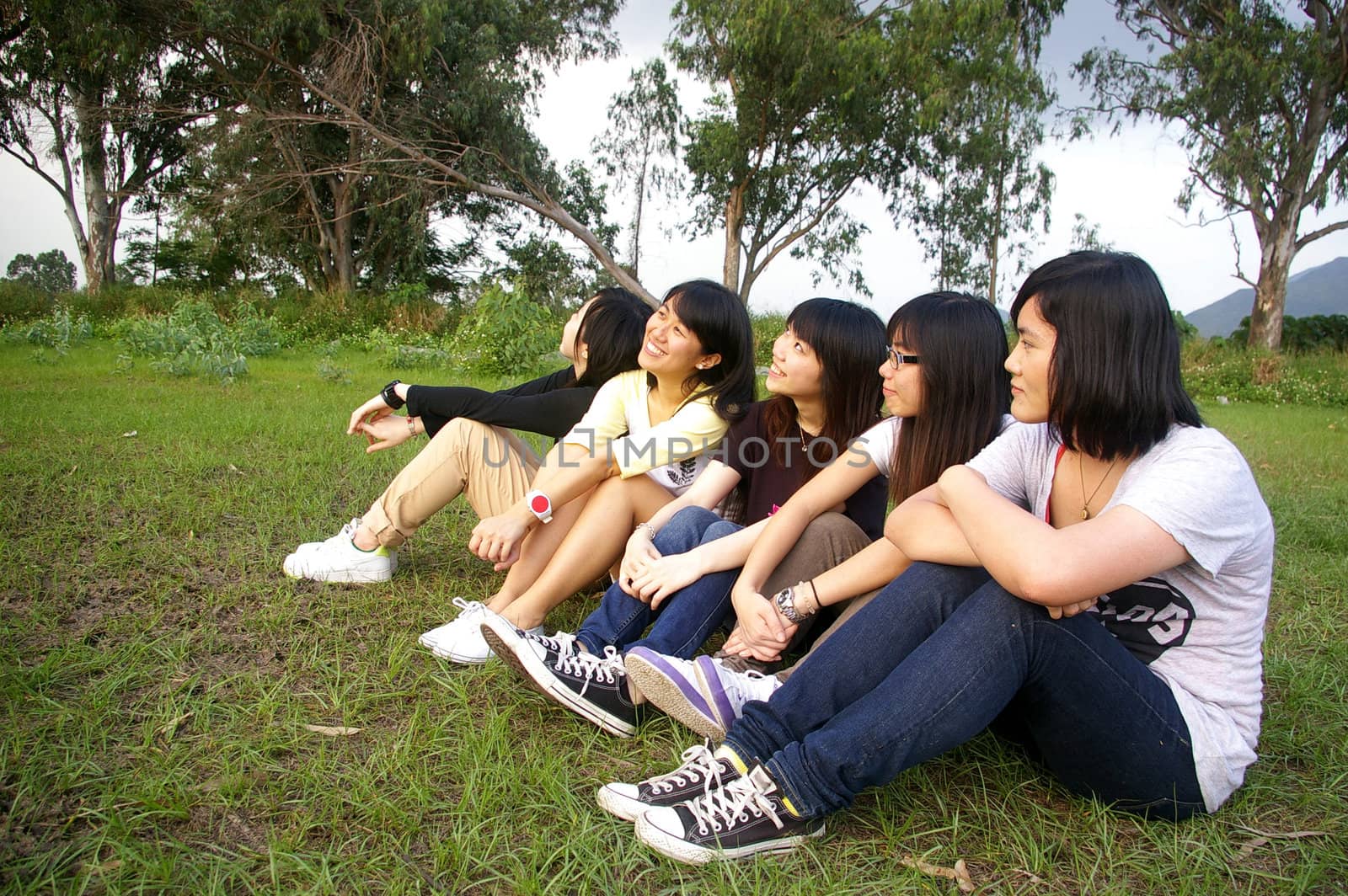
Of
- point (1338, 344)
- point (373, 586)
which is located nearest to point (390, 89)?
point (373, 586)

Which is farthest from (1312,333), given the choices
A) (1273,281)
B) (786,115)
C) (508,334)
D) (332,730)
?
(332,730)

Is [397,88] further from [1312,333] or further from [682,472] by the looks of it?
[1312,333]

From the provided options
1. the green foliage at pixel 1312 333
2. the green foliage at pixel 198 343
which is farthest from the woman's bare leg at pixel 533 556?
the green foliage at pixel 1312 333

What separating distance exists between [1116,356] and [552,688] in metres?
1.28

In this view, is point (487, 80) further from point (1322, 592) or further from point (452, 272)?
point (1322, 592)

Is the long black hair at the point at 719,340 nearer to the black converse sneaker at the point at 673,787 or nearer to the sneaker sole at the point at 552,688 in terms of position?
the sneaker sole at the point at 552,688

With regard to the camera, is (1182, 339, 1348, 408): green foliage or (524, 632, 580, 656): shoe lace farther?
(1182, 339, 1348, 408): green foliage

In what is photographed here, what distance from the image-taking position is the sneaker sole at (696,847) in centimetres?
146

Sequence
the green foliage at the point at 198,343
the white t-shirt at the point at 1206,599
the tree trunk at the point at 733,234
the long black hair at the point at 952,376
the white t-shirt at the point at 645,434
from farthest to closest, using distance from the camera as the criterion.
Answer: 1. the tree trunk at the point at 733,234
2. the green foliage at the point at 198,343
3. the white t-shirt at the point at 645,434
4. the long black hair at the point at 952,376
5. the white t-shirt at the point at 1206,599

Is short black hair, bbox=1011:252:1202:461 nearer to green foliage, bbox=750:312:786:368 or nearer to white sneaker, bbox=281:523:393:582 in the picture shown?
white sneaker, bbox=281:523:393:582

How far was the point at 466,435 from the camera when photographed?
262 cm

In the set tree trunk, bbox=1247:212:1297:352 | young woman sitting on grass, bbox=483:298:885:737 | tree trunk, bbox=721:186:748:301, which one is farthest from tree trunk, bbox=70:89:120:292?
tree trunk, bbox=1247:212:1297:352

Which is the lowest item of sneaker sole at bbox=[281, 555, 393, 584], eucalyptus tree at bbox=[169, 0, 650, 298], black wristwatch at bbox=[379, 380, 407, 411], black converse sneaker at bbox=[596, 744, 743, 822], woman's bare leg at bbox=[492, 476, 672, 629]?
black converse sneaker at bbox=[596, 744, 743, 822]

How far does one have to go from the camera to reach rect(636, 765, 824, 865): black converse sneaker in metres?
1.46
